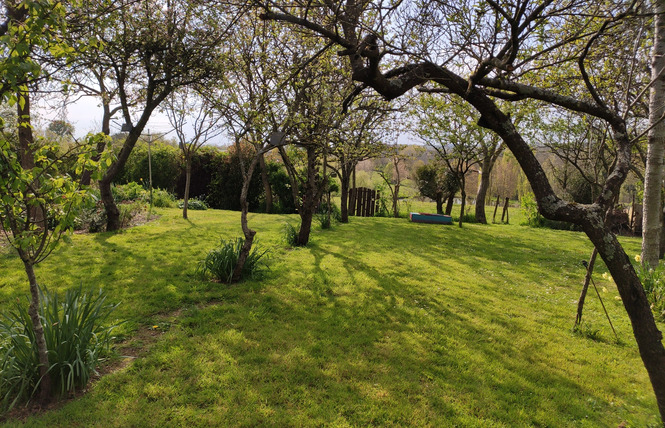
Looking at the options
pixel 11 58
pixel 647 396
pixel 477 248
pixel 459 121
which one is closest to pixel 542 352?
pixel 647 396

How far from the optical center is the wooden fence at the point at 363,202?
15.2 m

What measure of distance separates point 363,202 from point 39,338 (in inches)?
535

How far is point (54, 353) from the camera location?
2484 mm

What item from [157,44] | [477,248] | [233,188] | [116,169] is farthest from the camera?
[233,188]

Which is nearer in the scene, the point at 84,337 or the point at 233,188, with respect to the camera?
the point at 84,337

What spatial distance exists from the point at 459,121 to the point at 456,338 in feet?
32.3

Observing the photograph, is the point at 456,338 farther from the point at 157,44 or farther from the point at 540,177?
the point at 157,44

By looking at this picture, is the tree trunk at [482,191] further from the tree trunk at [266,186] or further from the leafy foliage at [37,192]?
the leafy foliage at [37,192]

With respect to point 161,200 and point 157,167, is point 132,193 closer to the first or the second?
point 161,200

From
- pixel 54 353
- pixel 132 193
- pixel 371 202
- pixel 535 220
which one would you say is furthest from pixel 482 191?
pixel 54 353

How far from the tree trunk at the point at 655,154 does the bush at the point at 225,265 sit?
5.94m

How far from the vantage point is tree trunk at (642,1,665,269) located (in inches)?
181

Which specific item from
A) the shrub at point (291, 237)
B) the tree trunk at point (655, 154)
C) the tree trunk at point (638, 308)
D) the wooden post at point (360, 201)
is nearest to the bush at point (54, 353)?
the tree trunk at point (638, 308)

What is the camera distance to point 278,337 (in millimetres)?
3502
